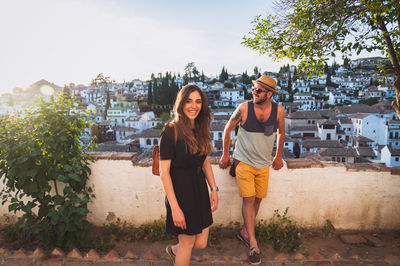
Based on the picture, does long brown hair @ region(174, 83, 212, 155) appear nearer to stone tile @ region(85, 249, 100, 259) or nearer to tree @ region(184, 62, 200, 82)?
stone tile @ region(85, 249, 100, 259)

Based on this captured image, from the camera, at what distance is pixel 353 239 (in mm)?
2902

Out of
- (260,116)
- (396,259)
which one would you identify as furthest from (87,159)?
(396,259)

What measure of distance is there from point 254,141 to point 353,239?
1.72m

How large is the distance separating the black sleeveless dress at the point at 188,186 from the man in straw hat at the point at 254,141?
2.26 feet

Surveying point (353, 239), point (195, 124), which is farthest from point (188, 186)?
point (353, 239)

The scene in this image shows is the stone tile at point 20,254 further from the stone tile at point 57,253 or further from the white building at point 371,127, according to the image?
the white building at point 371,127

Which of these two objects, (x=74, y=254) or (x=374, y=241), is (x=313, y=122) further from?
(x=74, y=254)

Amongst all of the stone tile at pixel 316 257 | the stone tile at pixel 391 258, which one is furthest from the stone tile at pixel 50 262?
the stone tile at pixel 391 258

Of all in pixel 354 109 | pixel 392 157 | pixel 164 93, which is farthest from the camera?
pixel 164 93

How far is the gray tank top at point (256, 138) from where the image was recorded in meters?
2.56

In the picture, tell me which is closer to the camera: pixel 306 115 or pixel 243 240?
pixel 243 240

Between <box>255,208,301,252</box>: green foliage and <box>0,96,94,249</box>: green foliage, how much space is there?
200 centimetres

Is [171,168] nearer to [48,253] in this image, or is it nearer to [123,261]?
[123,261]

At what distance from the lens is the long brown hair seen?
187 cm
